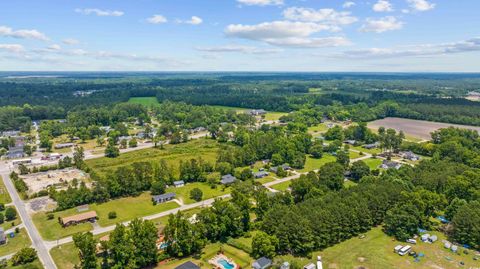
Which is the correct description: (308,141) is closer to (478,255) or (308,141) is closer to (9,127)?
(478,255)

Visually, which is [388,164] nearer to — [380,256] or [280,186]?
[280,186]

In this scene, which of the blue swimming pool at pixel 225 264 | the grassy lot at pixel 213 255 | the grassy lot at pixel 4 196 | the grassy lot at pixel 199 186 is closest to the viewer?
the blue swimming pool at pixel 225 264

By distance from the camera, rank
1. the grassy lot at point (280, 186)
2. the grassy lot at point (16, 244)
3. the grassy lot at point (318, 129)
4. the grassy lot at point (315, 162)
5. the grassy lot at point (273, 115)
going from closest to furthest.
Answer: the grassy lot at point (16, 244), the grassy lot at point (280, 186), the grassy lot at point (315, 162), the grassy lot at point (318, 129), the grassy lot at point (273, 115)

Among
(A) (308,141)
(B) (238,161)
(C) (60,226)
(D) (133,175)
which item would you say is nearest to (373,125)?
(A) (308,141)

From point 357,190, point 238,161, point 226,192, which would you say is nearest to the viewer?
point 357,190

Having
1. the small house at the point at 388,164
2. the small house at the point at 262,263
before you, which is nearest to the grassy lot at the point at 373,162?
the small house at the point at 388,164

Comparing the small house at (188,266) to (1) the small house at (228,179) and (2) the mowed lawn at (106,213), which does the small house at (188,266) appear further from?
(1) the small house at (228,179)

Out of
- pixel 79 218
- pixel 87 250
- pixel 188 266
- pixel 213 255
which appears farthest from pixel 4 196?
pixel 213 255

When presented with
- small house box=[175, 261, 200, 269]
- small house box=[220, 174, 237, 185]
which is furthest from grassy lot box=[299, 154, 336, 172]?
small house box=[175, 261, 200, 269]
